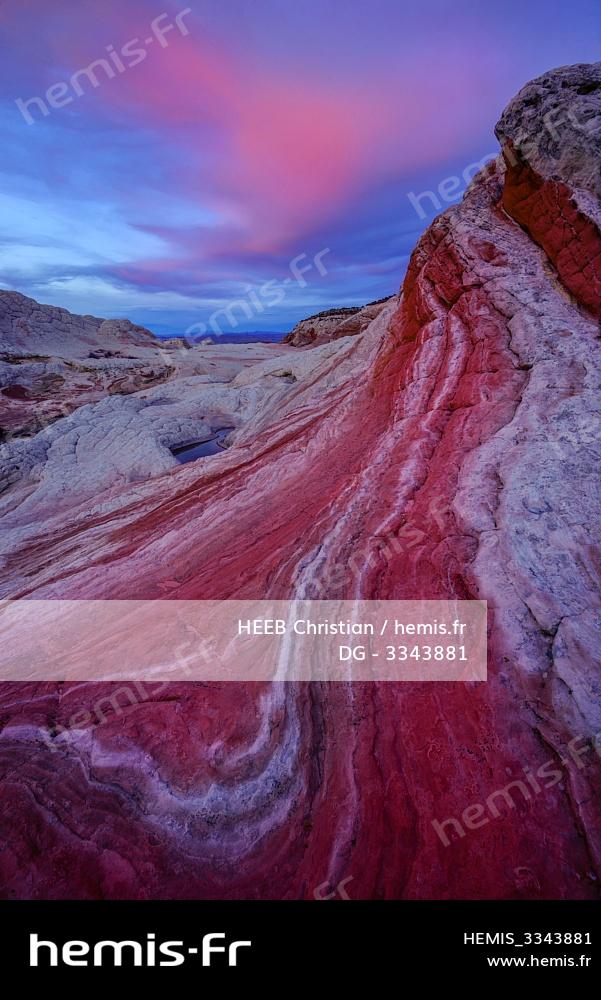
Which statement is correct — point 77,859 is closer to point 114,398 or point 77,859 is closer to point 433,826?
point 433,826

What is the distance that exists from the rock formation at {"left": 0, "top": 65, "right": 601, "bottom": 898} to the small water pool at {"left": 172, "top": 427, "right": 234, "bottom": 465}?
9.63 m

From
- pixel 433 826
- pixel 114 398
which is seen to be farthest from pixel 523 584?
pixel 114 398

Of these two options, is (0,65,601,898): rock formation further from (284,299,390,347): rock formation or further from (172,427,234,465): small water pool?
(284,299,390,347): rock formation

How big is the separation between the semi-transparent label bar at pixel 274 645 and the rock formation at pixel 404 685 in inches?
8.4

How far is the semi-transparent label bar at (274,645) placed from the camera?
4.98 meters

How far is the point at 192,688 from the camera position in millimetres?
5129

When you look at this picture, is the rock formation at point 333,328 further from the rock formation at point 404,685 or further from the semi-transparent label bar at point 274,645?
the semi-transparent label bar at point 274,645

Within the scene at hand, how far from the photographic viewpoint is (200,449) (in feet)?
68.8

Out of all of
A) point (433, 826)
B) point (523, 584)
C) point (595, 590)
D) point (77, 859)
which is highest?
point (77, 859)

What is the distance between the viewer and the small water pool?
20.0 metres

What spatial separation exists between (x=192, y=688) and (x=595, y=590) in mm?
4992
